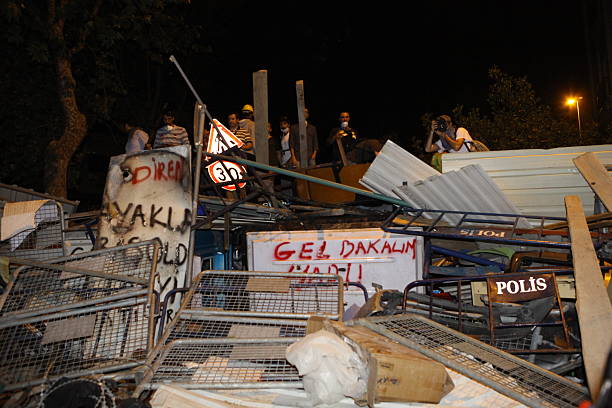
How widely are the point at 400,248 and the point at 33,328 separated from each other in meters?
3.74

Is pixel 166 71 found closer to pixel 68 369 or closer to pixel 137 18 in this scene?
pixel 137 18

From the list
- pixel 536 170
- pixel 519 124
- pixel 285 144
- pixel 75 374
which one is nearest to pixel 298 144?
pixel 285 144

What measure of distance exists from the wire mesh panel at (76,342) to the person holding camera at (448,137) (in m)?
5.12

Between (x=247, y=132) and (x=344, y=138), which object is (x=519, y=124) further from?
(x=247, y=132)

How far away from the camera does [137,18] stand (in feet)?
46.2

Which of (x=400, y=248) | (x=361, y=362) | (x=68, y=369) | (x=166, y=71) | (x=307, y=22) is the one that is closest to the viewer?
(x=361, y=362)

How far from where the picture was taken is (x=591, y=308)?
3.91m

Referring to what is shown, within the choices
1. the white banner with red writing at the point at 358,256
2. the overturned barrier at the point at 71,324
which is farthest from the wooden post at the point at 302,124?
the overturned barrier at the point at 71,324

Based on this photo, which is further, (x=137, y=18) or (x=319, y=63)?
(x=319, y=63)

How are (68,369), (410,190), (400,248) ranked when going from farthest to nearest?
(410,190), (400,248), (68,369)

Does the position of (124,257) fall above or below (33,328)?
above

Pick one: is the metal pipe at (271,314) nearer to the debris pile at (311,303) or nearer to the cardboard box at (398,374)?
the debris pile at (311,303)

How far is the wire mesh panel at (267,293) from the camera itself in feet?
14.8

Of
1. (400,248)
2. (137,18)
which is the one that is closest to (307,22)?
(137,18)
